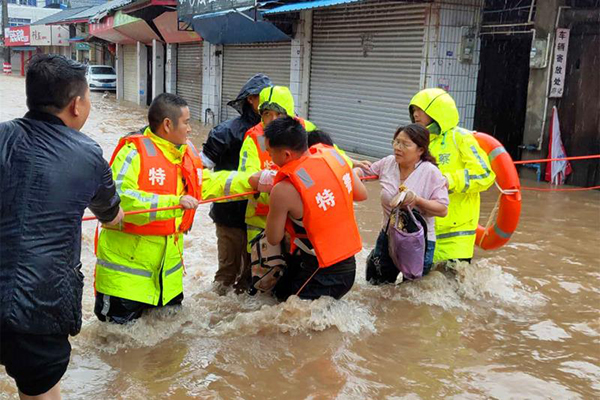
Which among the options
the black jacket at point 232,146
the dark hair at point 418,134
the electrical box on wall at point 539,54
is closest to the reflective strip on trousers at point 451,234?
the dark hair at point 418,134

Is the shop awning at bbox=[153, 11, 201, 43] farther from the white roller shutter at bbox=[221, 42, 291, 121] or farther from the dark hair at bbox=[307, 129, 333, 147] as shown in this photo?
the dark hair at bbox=[307, 129, 333, 147]

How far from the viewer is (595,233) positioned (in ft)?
24.6

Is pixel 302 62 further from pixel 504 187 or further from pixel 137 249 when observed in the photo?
pixel 137 249

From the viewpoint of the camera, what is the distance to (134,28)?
25578mm

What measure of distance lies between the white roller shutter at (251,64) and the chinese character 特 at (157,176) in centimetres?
1219

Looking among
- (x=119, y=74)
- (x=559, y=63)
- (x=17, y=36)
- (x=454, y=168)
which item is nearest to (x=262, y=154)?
(x=454, y=168)

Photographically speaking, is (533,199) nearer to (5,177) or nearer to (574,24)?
(574,24)

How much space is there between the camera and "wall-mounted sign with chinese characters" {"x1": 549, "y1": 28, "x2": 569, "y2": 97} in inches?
386

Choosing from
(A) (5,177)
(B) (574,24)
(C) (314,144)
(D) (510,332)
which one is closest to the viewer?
(A) (5,177)

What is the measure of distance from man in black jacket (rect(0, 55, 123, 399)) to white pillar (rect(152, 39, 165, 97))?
23.8m

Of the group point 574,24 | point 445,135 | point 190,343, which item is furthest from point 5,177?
point 574,24

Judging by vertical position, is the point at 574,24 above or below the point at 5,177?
above

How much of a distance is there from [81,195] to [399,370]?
235 centimetres

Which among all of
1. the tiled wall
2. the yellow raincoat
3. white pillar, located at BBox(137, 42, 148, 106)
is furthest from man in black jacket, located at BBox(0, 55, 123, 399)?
white pillar, located at BBox(137, 42, 148, 106)
